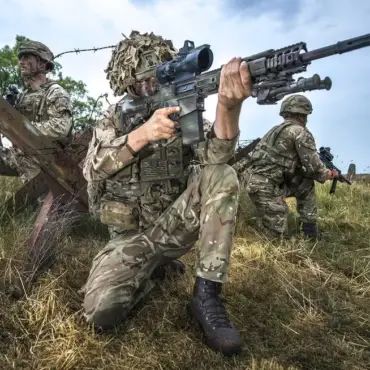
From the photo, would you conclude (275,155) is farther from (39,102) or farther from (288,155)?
(39,102)

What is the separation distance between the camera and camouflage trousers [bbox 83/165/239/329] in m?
2.78

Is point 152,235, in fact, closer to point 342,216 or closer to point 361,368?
point 361,368

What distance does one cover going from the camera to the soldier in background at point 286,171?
6.05 m

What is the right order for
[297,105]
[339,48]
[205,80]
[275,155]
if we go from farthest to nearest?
1. [297,105]
2. [275,155]
3. [205,80]
4. [339,48]

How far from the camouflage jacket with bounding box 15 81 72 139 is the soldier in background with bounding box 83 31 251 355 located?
6.19 ft

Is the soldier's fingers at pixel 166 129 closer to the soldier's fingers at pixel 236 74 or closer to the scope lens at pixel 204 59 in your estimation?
the scope lens at pixel 204 59

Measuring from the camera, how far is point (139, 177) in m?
3.29

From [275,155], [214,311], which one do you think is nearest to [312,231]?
[275,155]

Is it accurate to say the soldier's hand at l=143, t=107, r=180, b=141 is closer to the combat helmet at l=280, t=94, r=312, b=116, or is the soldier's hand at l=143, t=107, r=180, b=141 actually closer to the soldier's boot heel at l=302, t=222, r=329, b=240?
the soldier's boot heel at l=302, t=222, r=329, b=240

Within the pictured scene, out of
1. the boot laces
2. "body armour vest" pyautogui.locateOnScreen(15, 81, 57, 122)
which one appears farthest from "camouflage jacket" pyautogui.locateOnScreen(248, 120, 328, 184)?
the boot laces

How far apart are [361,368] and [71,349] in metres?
1.63

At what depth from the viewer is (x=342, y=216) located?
693cm

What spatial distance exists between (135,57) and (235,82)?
1.05 meters

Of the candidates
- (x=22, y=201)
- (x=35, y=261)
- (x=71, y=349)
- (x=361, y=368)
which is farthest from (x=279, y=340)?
(x=22, y=201)
